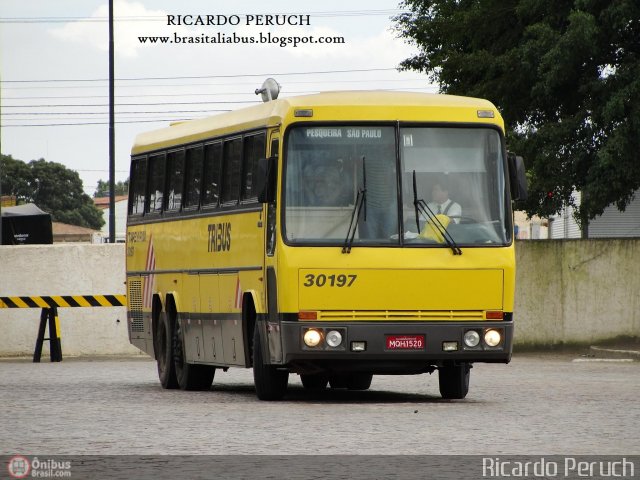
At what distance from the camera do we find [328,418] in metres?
15.1

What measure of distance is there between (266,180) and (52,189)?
129335 millimetres

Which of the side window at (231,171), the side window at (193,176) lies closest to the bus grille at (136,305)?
the side window at (193,176)

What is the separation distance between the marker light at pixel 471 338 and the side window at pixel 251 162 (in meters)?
2.72

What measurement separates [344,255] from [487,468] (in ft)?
20.3

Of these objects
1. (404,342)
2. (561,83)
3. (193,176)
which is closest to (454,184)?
(404,342)

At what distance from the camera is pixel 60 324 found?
102 ft

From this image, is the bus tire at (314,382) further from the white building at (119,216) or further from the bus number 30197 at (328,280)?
the white building at (119,216)

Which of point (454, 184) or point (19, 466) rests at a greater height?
point (454, 184)

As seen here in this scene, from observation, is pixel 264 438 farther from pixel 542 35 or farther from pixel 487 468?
pixel 542 35

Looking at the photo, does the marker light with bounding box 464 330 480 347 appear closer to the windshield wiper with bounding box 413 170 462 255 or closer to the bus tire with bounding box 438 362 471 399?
the windshield wiper with bounding box 413 170 462 255

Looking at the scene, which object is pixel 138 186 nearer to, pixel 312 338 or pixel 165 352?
pixel 165 352

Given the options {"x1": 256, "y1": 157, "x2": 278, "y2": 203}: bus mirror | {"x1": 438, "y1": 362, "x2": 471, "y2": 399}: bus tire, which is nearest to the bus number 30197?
{"x1": 256, "y1": 157, "x2": 278, "y2": 203}: bus mirror

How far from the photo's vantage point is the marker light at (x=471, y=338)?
16906 mm

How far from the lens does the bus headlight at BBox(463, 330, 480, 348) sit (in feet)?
55.5
